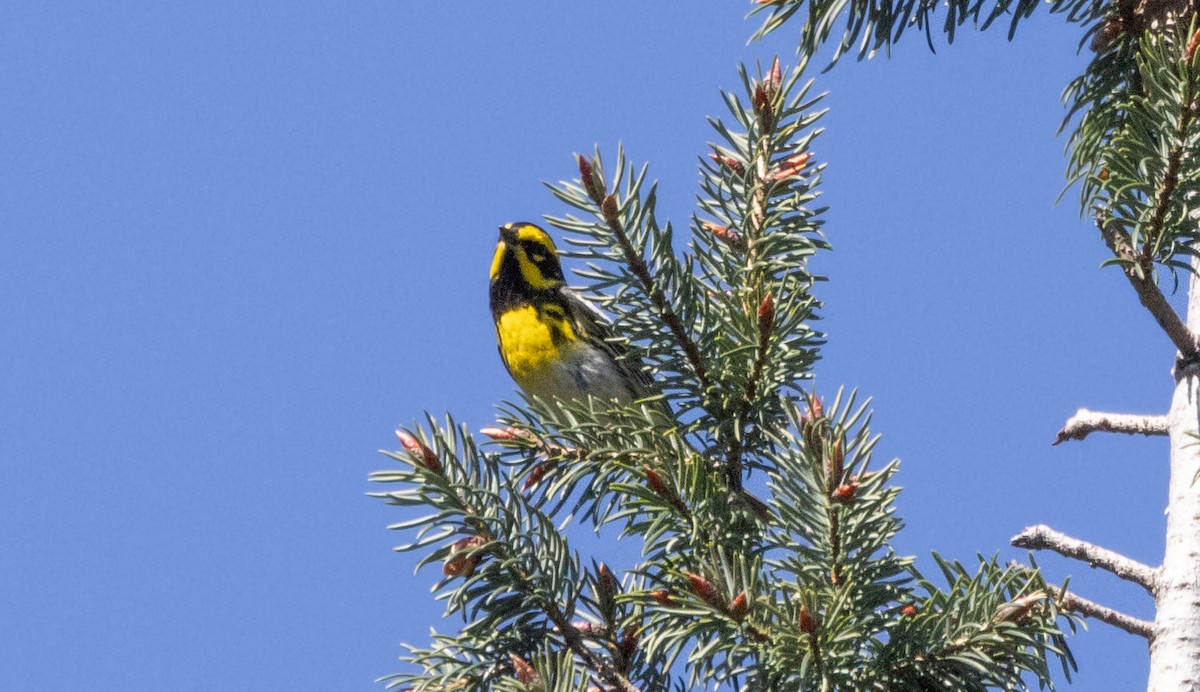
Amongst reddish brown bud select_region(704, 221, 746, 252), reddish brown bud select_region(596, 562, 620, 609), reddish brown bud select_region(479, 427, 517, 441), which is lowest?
reddish brown bud select_region(596, 562, 620, 609)

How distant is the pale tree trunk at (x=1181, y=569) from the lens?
6.40 ft

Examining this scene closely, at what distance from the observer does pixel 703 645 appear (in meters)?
1.96

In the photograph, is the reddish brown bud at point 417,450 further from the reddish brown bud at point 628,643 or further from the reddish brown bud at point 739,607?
the reddish brown bud at point 739,607

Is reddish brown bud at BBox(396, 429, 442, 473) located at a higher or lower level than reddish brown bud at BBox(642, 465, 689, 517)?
higher

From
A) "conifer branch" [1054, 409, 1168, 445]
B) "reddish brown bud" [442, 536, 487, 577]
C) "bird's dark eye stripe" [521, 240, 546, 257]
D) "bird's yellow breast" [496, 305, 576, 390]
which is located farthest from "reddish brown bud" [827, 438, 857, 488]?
"bird's dark eye stripe" [521, 240, 546, 257]

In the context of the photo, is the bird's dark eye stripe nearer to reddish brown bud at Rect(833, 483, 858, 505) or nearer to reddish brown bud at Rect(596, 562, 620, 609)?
reddish brown bud at Rect(596, 562, 620, 609)

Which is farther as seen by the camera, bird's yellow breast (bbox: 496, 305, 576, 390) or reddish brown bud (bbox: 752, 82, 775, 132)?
bird's yellow breast (bbox: 496, 305, 576, 390)

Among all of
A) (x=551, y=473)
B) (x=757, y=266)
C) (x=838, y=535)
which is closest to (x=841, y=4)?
(x=757, y=266)

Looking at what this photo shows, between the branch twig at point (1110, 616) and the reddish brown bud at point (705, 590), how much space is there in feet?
1.94

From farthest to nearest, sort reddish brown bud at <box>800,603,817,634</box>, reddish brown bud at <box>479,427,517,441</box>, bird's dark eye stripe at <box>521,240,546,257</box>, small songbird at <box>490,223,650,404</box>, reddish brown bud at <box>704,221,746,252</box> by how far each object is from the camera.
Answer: bird's dark eye stripe at <box>521,240,546,257</box> < small songbird at <box>490,223,650,404</box> < reddish brown bud at <box>479,427,517,441</box> < reddish brown bud at <box>704,221,746,252</box> < reddish brown bud at <box>800,603,817,634</box>

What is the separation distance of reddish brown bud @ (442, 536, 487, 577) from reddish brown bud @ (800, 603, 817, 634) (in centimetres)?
60

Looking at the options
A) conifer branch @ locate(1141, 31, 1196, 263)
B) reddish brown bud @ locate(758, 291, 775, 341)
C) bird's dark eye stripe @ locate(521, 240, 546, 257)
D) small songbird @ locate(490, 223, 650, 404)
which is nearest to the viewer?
conifer branch @ locate(1141, 31, 1196, 263)

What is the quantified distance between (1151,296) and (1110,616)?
1.80 ft

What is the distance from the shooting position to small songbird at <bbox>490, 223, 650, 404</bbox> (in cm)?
430
